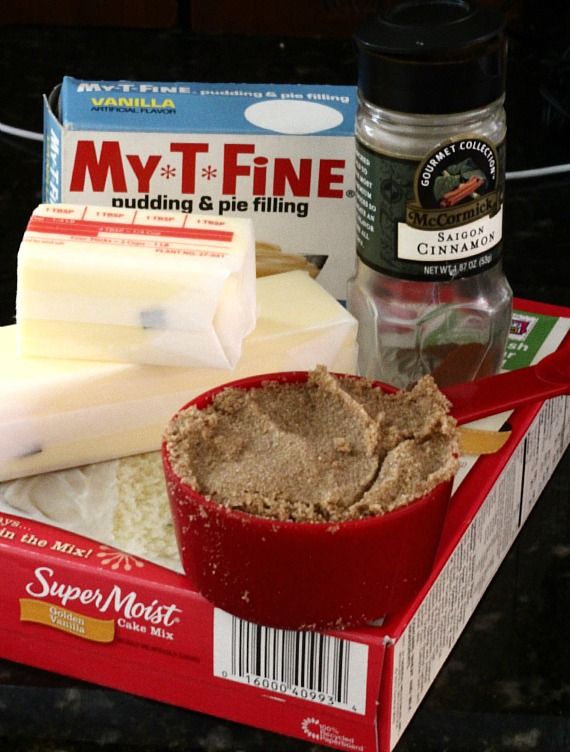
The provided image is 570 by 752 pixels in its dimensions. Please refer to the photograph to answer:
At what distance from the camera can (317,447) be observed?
69cm

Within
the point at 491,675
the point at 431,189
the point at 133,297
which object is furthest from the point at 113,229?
the point at 491,675

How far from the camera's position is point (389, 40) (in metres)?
0.76

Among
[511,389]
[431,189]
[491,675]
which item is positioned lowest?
[491,675]

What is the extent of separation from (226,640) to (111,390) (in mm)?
176

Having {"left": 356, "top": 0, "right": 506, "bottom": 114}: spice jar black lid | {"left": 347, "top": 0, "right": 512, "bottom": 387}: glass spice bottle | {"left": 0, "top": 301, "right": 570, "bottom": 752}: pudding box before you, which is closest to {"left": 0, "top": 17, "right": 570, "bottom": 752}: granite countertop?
{"left": 0, "top": 301, "right": 570, "bottom": 752}: pudding box

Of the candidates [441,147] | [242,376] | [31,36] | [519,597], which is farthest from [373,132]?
[31,36]

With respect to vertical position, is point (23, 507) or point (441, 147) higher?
point (441, 147)

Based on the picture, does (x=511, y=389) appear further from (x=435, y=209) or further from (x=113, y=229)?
(x=113, y=229)

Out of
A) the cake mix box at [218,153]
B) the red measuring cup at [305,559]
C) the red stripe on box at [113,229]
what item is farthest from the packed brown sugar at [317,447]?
the cake mix box at [218,153]

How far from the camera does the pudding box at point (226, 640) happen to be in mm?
678

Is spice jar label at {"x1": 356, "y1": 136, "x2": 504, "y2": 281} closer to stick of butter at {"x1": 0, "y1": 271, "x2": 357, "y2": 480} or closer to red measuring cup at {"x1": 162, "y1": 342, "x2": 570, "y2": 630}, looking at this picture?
stick of butter at {"x1": 0, "y1": 271, "x2": 357, "y2": 480}

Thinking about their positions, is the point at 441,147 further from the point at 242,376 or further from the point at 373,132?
the point at 242,376

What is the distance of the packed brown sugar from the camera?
647mm

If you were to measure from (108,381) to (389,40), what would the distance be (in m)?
0.25
